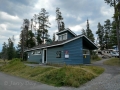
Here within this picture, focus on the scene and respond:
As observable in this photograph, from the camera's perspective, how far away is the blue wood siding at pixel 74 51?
664 inches

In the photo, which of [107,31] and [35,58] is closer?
[35,58]

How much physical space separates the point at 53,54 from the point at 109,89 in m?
12.6

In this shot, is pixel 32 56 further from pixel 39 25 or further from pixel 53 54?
pixel 39 25

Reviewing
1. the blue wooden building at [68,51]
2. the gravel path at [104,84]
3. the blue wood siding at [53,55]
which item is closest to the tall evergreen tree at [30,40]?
the blue wooden building at [68,51]

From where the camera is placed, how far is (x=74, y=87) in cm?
725

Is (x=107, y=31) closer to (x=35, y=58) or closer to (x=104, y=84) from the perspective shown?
(x=35, y=58)

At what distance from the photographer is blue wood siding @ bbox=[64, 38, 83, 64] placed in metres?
16.9

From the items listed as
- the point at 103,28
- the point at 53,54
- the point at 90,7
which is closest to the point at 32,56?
the point at 53,54

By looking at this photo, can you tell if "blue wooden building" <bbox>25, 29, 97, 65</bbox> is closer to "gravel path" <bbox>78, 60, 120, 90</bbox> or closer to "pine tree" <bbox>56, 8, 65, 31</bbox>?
"gravel path" <bbox>78, 60, 120, 90</bbox>

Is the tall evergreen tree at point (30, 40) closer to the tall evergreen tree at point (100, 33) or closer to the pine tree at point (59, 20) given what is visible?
the pine tree at point (59, 20)

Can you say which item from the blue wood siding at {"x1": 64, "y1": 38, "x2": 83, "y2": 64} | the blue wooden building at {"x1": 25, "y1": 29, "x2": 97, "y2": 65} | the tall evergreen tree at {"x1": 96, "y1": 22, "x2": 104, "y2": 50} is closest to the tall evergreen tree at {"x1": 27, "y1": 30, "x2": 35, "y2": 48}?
the blue wooden building at {"x1": 25, "y1": 29, "x2": 97, "y2": 65}

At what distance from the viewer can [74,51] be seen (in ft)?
57.3

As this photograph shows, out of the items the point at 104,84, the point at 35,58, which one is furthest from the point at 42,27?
the point at 104,84

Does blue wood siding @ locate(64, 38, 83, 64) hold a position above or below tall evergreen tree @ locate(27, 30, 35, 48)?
below
